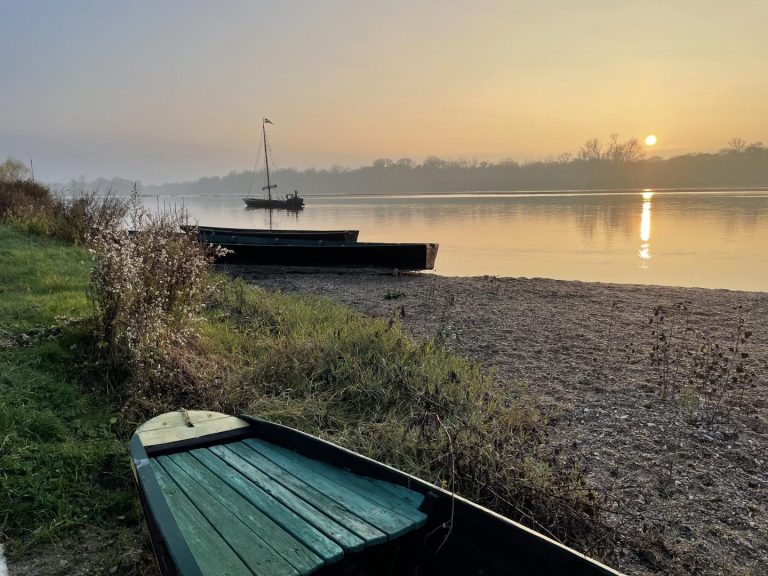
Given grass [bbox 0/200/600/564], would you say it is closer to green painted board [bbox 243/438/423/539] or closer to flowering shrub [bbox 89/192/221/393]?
flowering shrub [bbox 89/192/221/393]

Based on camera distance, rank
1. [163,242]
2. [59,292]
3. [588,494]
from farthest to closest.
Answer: [59,292], [163,242], [588,494]

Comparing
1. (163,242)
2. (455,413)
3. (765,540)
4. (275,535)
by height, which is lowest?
(765,540)

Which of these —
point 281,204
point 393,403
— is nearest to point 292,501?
point 393,403

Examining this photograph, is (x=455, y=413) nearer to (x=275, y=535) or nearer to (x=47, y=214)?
(x=275, y=535)

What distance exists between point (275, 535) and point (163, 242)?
13.5ft

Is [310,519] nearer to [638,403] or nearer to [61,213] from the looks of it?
[638,403]

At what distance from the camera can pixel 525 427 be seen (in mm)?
4289

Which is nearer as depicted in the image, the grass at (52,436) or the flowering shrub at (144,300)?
the grass at (52,436)

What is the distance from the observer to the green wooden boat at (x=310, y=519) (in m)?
1.96

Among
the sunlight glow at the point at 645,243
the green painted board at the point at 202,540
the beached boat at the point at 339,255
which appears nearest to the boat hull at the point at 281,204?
the sunlight glow at the point at 645,243

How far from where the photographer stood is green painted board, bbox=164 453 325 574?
2.01 metres

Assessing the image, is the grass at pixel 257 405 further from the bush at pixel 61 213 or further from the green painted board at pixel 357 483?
the bush at pixel 61 213

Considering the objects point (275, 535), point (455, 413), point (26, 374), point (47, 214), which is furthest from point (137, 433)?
point (47, 214)

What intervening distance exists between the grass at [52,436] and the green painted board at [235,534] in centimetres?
74
